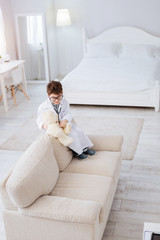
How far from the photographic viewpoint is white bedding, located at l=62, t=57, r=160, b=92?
513cm

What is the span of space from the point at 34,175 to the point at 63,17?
4934mm

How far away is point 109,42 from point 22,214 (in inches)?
199

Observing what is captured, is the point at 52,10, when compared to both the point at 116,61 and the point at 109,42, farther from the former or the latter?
the point at 116,61

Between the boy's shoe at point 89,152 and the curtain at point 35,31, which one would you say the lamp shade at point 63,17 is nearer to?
the curtain at point 35,31

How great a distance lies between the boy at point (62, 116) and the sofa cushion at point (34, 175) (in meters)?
0.30

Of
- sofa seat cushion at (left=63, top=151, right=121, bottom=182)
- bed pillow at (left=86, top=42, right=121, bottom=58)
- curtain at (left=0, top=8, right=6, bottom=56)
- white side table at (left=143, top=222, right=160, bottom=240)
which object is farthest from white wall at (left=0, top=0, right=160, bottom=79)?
white side table at (left=143, top=222, right=160, bottom=240)

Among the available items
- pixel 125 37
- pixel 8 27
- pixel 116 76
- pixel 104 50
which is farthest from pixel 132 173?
pixel 8 27

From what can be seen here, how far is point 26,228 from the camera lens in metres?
2.36

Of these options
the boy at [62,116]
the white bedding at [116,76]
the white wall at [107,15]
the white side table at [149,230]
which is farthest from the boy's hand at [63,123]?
the white wall at [107,15]

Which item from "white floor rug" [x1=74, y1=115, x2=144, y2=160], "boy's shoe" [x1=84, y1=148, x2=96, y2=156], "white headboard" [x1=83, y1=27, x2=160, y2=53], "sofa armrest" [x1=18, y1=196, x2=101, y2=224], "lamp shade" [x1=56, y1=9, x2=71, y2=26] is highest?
"lamp shade" [x1=56, y1=9, x2=71, y2=26]

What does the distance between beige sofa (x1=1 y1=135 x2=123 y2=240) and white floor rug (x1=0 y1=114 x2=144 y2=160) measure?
1.30 metres

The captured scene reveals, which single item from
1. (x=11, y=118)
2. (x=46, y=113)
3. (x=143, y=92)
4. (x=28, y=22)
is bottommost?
(x=11, y=118)

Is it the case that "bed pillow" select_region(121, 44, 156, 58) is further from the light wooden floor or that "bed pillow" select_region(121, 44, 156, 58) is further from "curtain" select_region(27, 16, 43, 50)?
"curtain" select_region(27, 16, 43, 50)

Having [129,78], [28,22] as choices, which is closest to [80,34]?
[28,22]
